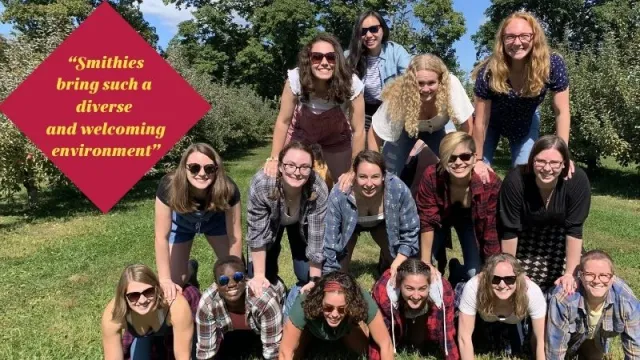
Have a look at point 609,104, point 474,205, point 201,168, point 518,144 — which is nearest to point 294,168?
point 201,168

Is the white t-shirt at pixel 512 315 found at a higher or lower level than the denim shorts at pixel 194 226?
lower

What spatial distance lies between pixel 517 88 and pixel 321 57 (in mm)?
1627

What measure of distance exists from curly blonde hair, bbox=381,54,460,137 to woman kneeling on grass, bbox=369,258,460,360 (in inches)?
48.4

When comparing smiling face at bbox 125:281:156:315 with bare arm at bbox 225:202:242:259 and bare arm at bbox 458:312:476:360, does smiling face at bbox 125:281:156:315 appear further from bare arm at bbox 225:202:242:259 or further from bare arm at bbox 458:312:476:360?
bare arm at bbox 458:312:476:360

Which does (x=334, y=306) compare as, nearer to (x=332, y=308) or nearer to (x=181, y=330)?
(x=332, y=308)

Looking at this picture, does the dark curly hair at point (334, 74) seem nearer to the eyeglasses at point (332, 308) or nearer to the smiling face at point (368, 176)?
the smiling face at point (368, 176)

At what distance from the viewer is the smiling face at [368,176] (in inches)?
156

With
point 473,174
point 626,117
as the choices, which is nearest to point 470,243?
point 473,174

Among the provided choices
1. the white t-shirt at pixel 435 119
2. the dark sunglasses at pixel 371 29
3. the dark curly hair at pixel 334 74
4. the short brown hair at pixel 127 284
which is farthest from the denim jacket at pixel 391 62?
the short brown hair at pixel 127 284

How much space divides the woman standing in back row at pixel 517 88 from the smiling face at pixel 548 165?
0.23 metres

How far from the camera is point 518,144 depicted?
181 inches

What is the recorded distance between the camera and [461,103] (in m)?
4.40

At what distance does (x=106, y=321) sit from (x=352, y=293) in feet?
5.59

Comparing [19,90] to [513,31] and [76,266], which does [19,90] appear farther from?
[513,31]
